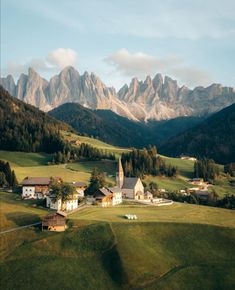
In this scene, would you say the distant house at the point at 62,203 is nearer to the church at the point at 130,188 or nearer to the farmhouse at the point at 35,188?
the farmhouse at the point at 35,188

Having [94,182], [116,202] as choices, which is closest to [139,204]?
[116,202]

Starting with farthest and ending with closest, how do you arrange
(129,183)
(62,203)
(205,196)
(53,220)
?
(205,196) → (129,183) → (62,203) → (53,220)

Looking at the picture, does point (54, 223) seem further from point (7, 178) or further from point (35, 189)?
point (7, 178)

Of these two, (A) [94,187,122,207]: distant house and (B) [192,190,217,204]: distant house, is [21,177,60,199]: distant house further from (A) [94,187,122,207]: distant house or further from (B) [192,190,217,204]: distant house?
(B) [192,190,217,204]: distant house

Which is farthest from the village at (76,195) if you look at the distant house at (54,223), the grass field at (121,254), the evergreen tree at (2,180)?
the evergreen tree at (2,180)

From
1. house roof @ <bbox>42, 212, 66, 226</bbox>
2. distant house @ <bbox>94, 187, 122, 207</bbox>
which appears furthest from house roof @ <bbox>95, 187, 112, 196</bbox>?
house roof @ <bbox>42, 212, 66, 226</bbox>

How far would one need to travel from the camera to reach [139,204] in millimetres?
139375

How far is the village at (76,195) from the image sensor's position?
109794mm

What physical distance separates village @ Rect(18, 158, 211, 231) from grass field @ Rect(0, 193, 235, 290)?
3.85 m

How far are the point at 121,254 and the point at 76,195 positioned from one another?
143 feet

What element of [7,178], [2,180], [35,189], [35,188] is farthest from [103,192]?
[7,178]

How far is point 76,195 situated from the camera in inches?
5098

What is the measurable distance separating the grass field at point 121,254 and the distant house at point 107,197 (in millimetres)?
21613

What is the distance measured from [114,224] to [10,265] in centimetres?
2701
